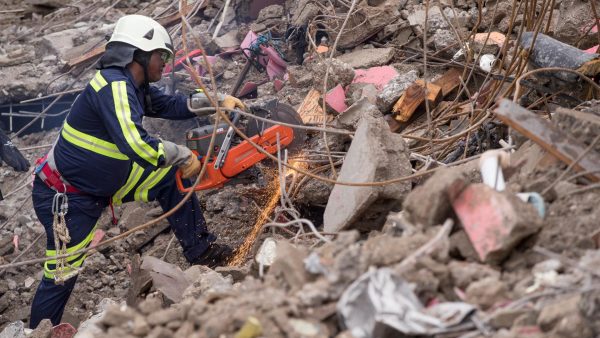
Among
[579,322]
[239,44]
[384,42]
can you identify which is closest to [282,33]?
[239,44]

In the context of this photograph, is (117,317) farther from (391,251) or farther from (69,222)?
(69,222)

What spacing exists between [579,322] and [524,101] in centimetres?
328

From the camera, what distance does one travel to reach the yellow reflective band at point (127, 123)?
4203 mm

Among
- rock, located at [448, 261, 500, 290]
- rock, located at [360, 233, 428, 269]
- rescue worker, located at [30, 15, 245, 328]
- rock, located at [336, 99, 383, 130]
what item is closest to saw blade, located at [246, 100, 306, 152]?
rock, located at [336, 99, 383, 130]

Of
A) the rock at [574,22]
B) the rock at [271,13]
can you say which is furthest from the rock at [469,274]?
the rock at [271,13]

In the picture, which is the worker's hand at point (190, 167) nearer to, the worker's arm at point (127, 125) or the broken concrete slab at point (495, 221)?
the worker's arm at point (127, 125)

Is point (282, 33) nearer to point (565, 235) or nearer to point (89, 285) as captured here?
point (89, 285)

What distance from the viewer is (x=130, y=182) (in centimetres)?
484

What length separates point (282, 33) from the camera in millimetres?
8445

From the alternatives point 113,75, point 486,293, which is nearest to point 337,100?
point 113,75

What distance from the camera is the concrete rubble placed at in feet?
7.29

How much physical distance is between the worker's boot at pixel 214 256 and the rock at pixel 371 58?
253 centimetres

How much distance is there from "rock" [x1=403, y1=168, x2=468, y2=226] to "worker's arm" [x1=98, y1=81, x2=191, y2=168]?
7.32 feet

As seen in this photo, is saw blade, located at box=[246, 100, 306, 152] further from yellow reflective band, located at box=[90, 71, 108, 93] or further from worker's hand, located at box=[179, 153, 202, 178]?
yellow reflective band, located at box=[90, 71, 108, 93]
